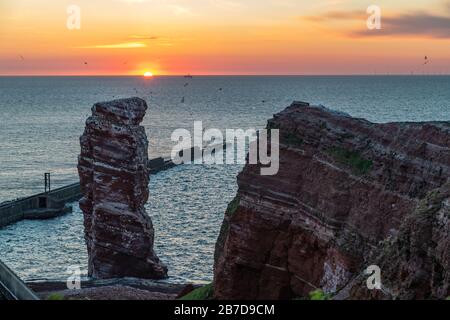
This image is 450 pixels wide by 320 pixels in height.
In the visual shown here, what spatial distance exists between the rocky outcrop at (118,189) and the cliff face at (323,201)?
18307 millimetres

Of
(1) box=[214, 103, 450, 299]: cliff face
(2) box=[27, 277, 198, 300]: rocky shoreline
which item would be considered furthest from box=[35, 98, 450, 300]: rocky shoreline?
(2) box=[27, 277, 198, 300]: rocky shoreline

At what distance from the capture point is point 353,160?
3022 centimetres

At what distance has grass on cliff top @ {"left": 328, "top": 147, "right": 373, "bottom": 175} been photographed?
29656 mm

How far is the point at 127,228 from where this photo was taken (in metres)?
53.5

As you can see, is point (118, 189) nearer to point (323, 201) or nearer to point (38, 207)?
point (323, 201)

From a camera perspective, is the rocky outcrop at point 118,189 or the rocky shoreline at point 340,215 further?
the rocky outcrop at point 118,189

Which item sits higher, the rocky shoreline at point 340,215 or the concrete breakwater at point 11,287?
the rocky shoreline at point 340,215

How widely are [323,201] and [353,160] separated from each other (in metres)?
2.14

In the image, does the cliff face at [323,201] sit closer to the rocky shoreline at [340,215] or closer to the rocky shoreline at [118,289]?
the rocky shoreline at [340,215]

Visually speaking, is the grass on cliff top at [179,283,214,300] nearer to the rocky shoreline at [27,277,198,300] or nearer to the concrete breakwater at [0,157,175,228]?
the rocky shoreline at [27,277,198,300]

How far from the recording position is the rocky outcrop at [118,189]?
52.7 m

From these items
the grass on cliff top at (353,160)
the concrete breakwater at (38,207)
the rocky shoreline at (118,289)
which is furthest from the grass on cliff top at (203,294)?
the concrete breakwater at (38,207)
